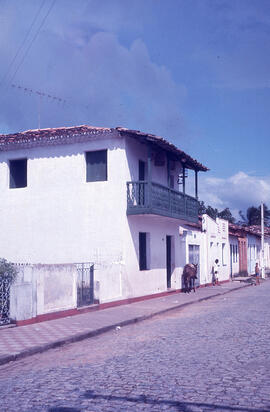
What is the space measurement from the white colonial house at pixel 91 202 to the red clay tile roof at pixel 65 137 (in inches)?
1.5

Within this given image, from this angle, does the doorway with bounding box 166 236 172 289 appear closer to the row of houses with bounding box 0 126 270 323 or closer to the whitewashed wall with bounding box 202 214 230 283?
the row of houses with bounding box 0 126 270 323

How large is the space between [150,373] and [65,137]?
41.7 ft

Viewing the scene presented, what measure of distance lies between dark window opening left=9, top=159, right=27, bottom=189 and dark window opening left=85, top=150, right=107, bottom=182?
3066mm

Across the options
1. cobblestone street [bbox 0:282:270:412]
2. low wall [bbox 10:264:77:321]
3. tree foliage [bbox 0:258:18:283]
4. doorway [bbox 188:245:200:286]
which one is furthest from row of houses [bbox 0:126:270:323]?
cobblestone street [bbox 0:282:270:412]

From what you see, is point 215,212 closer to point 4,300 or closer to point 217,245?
point 217,245

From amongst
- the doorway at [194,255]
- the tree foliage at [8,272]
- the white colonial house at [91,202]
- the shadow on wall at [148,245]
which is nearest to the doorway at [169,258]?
the shadow on wall at [148,245]

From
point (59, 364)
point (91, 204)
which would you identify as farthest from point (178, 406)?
point (91, 204)

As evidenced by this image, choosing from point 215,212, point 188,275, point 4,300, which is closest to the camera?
point 4,300

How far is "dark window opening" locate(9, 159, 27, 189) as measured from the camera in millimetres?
19578

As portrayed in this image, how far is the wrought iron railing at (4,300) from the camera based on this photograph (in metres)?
11.4

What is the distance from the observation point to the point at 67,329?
11.3 meters

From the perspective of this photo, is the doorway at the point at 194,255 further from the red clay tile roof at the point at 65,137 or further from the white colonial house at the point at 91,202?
the red clay tile roof at the point at 65,137

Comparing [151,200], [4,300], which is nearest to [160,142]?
[151,200]

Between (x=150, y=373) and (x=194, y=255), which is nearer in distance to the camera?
(x=150, y=373)
